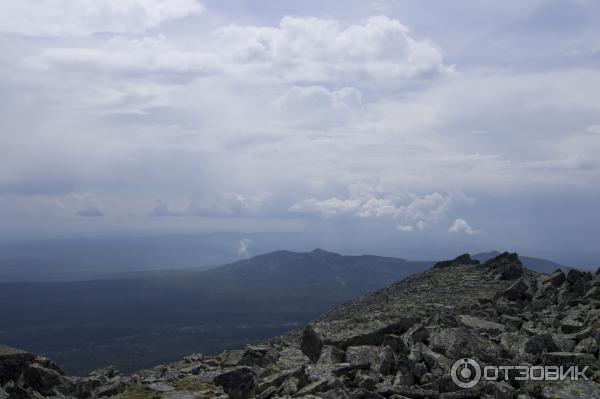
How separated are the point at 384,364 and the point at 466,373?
3583mm

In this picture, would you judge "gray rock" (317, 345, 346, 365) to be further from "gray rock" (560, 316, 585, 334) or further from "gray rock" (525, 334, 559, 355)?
"gray rock" (560, 316, 585, 334)

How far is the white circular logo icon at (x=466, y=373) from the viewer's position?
67.9 feet

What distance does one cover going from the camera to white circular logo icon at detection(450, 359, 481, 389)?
67.9 ft

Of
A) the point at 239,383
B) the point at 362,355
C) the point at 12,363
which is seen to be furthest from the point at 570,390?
the point at 12,363

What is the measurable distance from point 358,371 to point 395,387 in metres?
3.10

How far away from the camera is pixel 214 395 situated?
1003 inches

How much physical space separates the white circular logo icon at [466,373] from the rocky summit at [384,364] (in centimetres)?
7

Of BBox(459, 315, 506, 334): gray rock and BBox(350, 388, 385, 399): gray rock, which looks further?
BBox(459, 315, 506, 334): gray rock

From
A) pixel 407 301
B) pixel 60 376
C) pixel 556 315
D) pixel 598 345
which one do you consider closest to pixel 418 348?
pixel 598 345

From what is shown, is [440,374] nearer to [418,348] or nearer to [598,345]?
[418,348]

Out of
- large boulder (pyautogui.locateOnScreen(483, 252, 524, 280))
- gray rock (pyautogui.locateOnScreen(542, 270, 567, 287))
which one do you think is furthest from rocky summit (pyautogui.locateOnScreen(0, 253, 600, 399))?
large boulder (pyautogui.locateOnScreen(483, 252, 524, 280))

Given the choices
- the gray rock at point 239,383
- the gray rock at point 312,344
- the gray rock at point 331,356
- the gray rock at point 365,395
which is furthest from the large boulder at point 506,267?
the gray rock at point 365,395

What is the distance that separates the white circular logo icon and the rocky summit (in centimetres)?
7

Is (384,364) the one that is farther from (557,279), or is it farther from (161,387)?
(557,279)
